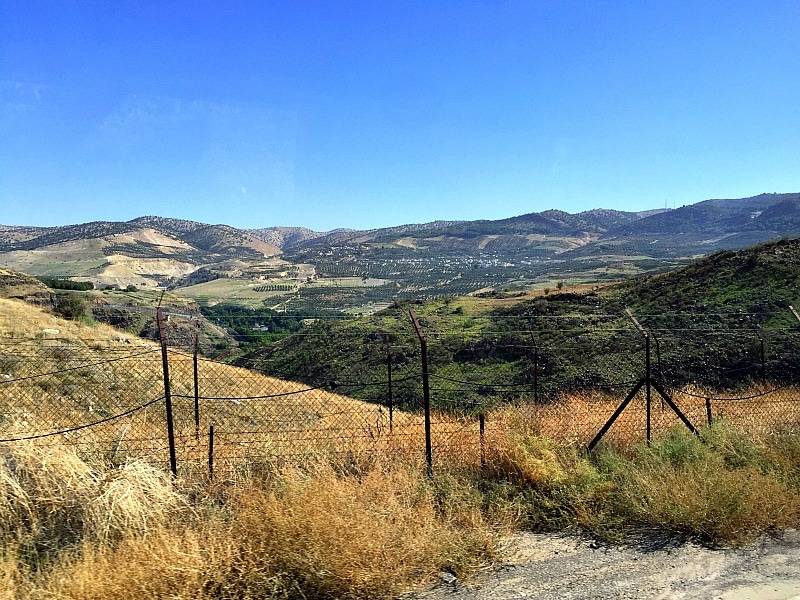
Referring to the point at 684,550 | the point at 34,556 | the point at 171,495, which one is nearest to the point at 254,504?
the point at 171,495

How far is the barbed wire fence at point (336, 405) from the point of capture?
6.96 metres

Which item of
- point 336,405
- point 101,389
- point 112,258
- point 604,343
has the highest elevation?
point 112,258

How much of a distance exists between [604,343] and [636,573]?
2616 cm

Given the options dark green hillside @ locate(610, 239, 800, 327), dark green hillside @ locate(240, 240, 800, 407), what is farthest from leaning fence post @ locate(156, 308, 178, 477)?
dark green hillside @ locate(610, 239, 800, 327)

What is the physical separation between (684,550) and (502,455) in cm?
222

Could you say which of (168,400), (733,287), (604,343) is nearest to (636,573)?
(168,400)

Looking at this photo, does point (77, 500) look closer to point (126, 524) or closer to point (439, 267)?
point (126, 524)

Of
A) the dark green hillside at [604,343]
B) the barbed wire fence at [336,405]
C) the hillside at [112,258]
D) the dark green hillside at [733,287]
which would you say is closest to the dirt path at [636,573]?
the barbed wire fence at [336,405]

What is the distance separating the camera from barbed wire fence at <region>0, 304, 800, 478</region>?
6.96 m

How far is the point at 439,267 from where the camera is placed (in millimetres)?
170125

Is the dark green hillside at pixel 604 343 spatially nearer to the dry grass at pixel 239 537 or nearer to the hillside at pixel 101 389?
the hillside at pixel 101 389

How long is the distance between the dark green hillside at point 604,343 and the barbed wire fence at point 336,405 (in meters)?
0.24

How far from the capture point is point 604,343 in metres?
29.6

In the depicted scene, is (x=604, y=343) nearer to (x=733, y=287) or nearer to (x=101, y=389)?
(x=733, y=287)
